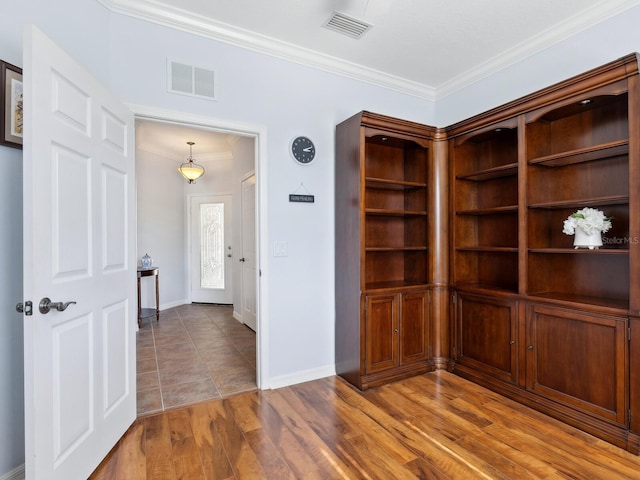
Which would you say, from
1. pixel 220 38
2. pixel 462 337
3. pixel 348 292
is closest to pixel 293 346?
pixel 348 292

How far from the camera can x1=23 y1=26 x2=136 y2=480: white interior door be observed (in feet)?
4.76

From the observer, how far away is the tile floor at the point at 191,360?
9.27 ft

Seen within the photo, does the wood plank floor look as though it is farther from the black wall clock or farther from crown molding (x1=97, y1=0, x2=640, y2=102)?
crown molding (x1=97, y1=0, x2=640, y2=102)

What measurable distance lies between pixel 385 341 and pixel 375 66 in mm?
2638

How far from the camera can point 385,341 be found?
300cm

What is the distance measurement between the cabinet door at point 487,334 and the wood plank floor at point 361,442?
25 centimetres

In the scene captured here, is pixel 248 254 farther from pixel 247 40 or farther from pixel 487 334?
pixel 487 334

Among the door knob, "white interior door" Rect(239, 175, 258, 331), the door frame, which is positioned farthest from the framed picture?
"white interior door" Rect(239, 175, 258, 331)

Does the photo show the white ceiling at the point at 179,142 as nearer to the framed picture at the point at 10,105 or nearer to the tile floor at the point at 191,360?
the tile floor at the point at 191,360

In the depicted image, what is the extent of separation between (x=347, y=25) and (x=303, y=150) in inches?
40.2

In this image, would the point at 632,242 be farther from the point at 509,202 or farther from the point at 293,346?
the point at 293,346

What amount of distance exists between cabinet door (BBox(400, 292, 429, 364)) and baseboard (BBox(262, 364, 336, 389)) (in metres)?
0.68

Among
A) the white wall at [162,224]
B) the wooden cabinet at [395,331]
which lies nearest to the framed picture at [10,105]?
the wooden cabinet at [395,331]

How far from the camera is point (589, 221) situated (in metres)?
2.32
